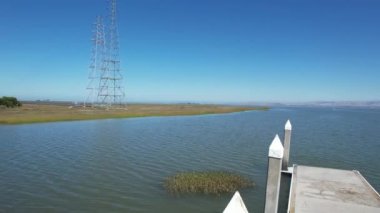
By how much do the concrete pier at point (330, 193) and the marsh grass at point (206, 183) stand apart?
318 centimetres

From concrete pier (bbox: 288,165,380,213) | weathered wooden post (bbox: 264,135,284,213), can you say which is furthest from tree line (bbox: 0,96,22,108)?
weathered wooden post (bbox: 264,135,284,213)

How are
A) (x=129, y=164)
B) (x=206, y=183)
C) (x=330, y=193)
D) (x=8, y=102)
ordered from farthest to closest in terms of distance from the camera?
(x=8, y=102)
(x=129, y=164)
(x=206, y=183)
(x=330, y=193)

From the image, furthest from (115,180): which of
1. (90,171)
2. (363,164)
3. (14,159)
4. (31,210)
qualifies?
(363,164)

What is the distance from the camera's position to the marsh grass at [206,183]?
58.6 ft

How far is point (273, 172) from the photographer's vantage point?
9.93m

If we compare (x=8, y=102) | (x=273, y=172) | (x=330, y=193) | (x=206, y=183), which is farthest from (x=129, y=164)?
(x=8, y=102)

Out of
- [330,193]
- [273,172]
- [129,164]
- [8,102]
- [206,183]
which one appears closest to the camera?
[273,172]

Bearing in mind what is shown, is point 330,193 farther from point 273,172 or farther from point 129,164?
point 129,164

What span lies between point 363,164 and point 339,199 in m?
13.3

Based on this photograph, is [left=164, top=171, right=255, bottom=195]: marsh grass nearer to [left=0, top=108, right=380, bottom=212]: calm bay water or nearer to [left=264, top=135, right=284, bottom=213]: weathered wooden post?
[left=0, top=108, right=380, bottom=212]: calm bay water

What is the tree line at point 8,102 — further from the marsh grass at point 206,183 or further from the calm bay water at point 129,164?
the marsh grass at point 206,183


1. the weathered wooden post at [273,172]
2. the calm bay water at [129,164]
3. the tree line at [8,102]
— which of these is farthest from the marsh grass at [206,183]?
the tree line at [8,102]

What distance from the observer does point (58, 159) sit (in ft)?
85.8

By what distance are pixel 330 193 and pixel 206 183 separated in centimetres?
640
